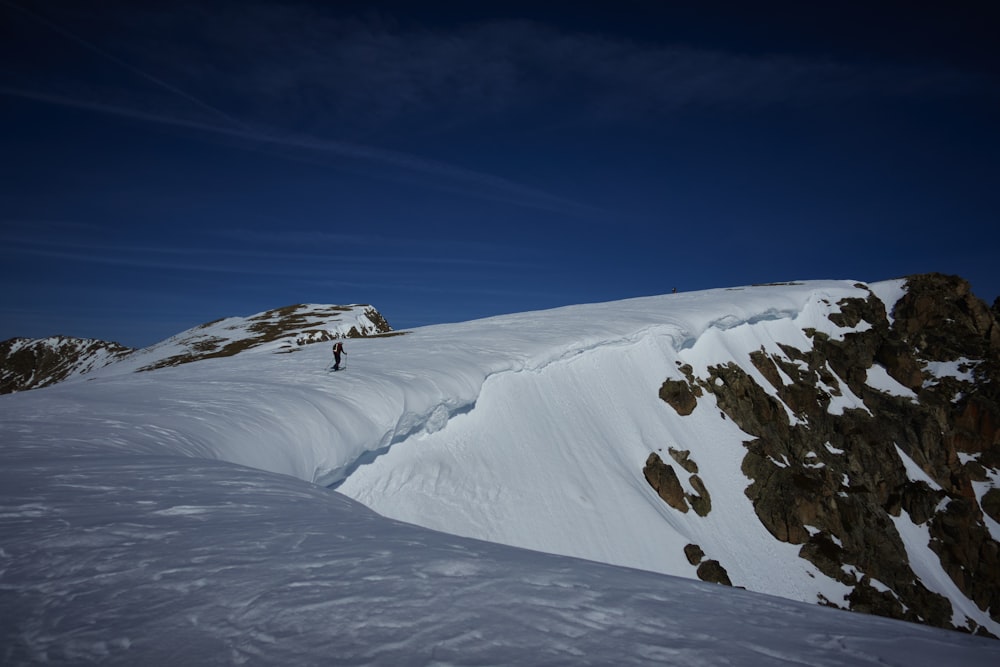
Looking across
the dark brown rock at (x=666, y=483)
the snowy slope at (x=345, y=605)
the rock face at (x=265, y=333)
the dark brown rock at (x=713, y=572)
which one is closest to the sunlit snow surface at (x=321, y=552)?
the snowy slope at (x=345, y=605)

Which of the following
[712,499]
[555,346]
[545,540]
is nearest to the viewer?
[545,540]

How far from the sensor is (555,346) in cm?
2939

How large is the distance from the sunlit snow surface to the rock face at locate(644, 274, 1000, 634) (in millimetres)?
12501

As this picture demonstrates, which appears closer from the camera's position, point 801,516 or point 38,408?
point 38,408

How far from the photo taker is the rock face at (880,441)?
28047mm

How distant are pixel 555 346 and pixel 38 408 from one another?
22107 millimetres

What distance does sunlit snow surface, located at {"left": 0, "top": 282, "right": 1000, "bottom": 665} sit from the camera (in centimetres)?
357

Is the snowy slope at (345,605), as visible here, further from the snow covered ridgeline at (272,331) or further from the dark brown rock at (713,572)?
the snow covered ridgeline at (272,331)

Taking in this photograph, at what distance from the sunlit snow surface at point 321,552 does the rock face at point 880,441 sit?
1250cm

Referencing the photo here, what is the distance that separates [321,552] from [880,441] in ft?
139

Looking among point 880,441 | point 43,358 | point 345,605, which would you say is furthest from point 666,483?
point 43,358

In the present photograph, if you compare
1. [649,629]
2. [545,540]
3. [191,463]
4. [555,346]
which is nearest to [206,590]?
[649,629]

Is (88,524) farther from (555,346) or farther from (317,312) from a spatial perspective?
(317,312)

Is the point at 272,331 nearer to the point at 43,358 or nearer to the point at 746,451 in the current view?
the point at 746,451
